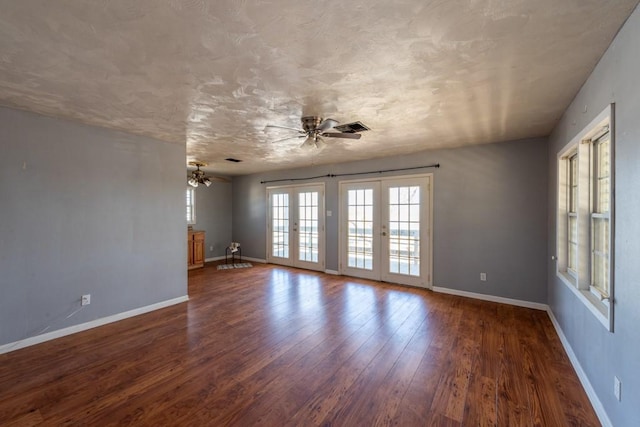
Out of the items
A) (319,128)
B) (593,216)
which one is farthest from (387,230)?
(593,216)

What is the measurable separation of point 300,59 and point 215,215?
21.6 ft

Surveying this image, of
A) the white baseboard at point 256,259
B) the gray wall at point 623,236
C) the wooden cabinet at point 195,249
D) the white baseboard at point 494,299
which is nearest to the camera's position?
the gray wall at point 623,236

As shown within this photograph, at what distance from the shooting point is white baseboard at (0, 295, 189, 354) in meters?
2.78

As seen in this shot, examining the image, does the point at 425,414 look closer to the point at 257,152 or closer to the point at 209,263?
the point at 257,152

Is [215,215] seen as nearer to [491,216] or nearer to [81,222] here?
[81,222]

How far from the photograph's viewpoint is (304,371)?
7.88 ft

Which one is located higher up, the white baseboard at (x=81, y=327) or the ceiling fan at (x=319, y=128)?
the ceiling fan at (x=319, y=128)

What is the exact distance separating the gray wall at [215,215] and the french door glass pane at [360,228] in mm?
4008

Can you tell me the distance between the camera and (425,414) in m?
1.90

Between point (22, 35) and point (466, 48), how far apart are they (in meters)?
2.74

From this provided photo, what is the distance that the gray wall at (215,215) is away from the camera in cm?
741

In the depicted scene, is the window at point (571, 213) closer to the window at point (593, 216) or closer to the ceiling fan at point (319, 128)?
the window at point (593, 216)

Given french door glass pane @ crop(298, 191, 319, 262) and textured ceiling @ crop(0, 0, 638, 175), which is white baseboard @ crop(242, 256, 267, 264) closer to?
french door glass pane @ crop(298, 191, 319, 262)

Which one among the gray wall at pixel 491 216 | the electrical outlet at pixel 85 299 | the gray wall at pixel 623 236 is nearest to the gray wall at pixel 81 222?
the electrical outlet at pixel 85 299
